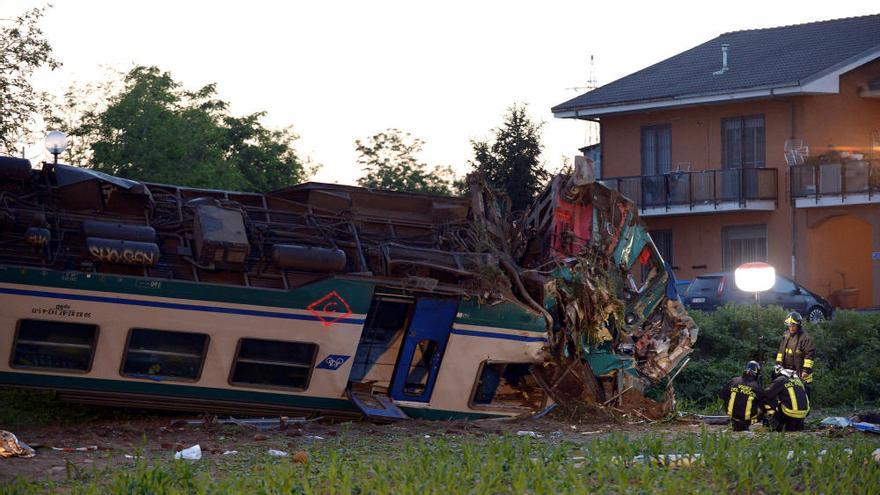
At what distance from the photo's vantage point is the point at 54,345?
15.7 metres

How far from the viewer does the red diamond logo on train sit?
55.6 feet

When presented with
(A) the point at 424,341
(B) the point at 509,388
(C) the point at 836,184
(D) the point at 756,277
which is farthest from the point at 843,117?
(A) the point at 424,341

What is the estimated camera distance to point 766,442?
14.2 m

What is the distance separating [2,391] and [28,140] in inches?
573

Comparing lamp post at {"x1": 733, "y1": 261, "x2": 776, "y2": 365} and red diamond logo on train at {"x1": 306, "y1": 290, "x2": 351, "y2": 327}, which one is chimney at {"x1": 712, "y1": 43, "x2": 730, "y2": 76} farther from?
red diamond logo on train at {"x1": 306, "y1": 290, "x2": 351, "y2": 327}

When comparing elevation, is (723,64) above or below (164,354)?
above

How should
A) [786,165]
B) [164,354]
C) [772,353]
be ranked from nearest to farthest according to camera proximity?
[164,354] → [772,353] → [786,165]

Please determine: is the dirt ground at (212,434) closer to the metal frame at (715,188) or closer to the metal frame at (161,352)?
the metal frame at (161,352)

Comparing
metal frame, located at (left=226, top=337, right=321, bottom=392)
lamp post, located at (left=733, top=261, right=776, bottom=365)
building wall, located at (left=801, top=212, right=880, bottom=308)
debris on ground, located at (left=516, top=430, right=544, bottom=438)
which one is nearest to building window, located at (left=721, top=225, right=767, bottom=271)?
building wall, located at (left=801, top=212, right=880, bottom=308)

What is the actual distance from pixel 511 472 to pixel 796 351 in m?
9.46

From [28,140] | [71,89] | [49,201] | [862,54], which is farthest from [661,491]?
[71,89]

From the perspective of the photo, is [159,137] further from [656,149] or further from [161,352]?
[161,352]

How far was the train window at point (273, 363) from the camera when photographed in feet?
54.9

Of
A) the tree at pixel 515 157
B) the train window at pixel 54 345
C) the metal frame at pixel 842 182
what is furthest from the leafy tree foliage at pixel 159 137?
the train window at pixel 54 345
